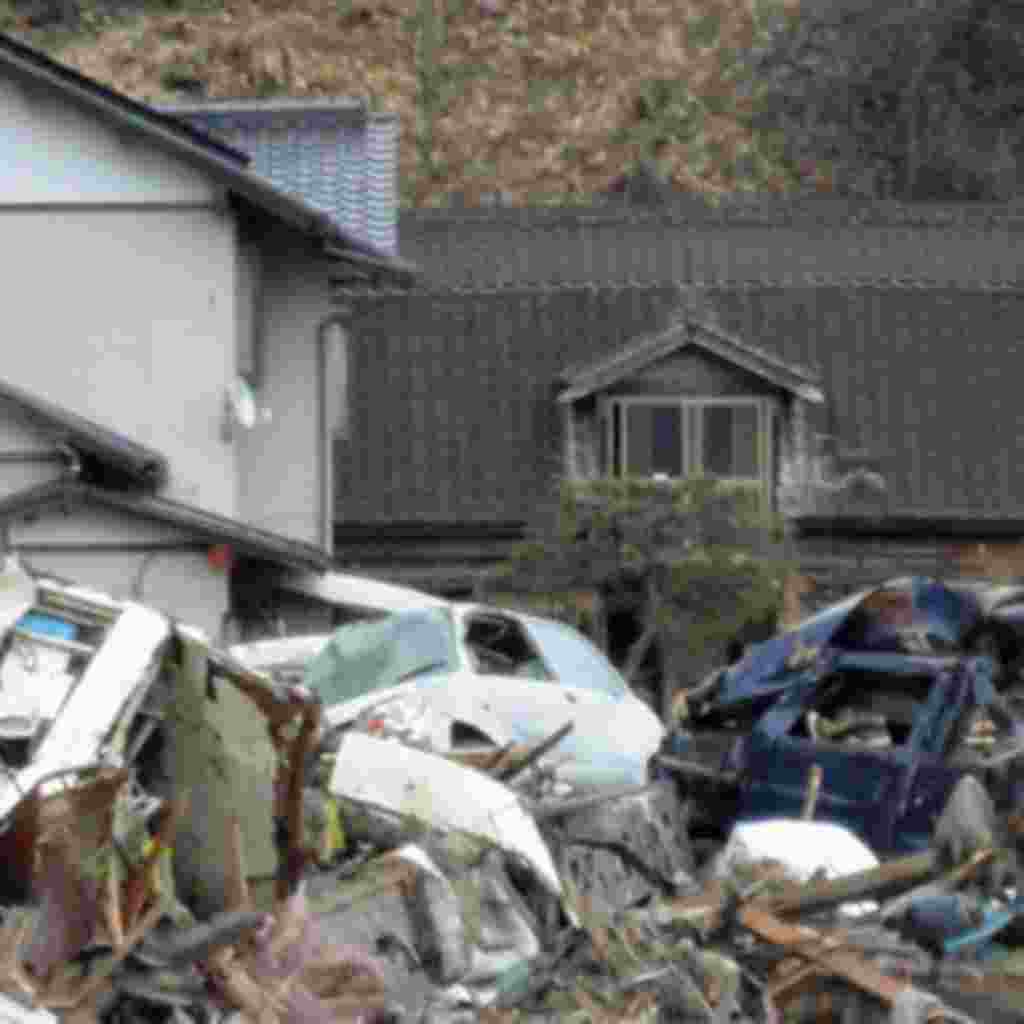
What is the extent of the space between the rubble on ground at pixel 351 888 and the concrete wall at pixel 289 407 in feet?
42.4

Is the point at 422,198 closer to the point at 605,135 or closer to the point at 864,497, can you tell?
the point at 605,135

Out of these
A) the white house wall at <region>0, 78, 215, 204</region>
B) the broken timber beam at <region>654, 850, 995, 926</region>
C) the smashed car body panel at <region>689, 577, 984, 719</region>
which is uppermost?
the white house wall at <region>0, 78, 215, 204</region>

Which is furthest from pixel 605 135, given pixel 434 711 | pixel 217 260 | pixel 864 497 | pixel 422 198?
pixel 434 711

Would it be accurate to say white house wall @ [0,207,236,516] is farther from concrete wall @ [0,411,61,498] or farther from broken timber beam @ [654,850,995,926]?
broken timber beam @ [654,850,995,926]

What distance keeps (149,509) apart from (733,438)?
28.5ft

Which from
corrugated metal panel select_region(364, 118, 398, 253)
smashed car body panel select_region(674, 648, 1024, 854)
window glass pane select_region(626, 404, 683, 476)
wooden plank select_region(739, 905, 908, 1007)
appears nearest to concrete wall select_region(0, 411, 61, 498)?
corrugated metal panel select_region(364, 118, 398, 253)

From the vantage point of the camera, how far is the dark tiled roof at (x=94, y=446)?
92.5 ft

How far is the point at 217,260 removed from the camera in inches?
1176

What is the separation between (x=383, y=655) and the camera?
75.5 feet

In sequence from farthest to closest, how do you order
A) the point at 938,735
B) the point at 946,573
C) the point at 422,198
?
the point at 422,198
the point at 946,573
the point at 938,735

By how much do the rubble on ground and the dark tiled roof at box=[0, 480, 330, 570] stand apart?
993 cm

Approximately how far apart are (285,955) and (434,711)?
22.9 ft

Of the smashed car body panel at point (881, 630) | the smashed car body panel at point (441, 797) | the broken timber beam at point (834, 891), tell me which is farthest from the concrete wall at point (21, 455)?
the broken timber beam at point (834, 891)

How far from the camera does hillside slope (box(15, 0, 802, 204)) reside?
155 ft
